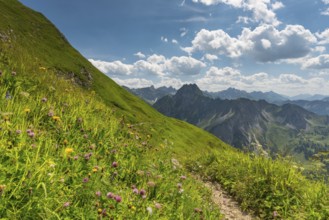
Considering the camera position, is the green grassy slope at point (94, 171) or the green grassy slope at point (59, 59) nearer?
the green grassy slope at point (94, 171)

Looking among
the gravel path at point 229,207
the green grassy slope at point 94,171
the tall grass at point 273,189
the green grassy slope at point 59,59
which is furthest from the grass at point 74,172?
the green grassy slope at point 59,59

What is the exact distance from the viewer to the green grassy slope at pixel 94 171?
4941 mm

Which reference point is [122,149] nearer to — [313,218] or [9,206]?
[9,206]

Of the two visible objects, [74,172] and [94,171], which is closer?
[94,171]

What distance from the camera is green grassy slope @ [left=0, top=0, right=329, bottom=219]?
195 inches

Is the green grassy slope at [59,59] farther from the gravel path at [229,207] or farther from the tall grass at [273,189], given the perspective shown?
the gravel path at [229,207]

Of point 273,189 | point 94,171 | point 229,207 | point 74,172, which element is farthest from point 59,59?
point 94,171

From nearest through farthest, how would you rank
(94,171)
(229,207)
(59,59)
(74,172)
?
1. (94,171)
2. (74,172)
3. (229,207)
4. (59,59)

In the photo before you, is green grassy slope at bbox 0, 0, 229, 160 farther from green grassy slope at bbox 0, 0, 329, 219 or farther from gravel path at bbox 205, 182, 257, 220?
green grassy slope at bbox 0, 0, 329, 219

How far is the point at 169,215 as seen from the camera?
719 centimetres

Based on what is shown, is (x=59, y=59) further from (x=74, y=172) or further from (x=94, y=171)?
(x=94, y=171)

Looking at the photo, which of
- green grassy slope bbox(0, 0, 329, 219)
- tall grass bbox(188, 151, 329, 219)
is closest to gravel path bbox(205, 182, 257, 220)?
tall grass bbox(188, 151, 329, 219)

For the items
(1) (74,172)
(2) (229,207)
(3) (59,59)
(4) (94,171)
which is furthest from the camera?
(3) (59,59)

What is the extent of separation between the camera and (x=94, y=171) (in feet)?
18.8
